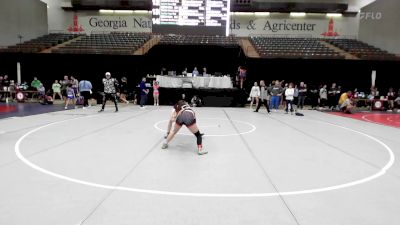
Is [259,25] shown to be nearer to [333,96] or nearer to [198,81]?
[333,96]

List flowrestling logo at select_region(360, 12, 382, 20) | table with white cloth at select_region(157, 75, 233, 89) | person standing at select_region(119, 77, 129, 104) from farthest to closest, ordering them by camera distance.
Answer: flowrestling logo at select_region(360, 12, 382, 20) < person standing at select_region(119, 77, 129, 104) < table with white cloth at select_region(157, 75, 233, 89)

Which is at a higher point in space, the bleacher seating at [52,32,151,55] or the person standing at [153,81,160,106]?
the bleacher seating at [52,32,151,55]

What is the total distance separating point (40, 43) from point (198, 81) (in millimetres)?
14899

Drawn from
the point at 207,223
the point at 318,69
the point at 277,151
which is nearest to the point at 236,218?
the point at 207,223

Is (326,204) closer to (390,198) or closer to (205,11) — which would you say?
(390,198)

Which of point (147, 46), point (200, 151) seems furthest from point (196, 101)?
point (200, 151)

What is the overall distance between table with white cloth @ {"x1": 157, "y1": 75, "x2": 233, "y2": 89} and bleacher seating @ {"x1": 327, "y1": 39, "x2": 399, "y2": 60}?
11137 millimetres

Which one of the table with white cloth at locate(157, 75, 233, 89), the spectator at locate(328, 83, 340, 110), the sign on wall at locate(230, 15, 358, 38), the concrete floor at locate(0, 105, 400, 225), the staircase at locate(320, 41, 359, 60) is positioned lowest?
the concrete floor at locate(0, 105, 400, 225)

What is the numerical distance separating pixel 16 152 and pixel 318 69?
1996 centimetres

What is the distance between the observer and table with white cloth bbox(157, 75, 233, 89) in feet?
59.2

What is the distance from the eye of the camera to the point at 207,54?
77.3 feet

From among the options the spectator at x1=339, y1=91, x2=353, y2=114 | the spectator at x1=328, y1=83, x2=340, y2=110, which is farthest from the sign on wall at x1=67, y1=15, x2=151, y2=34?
the spectator at x1=339, y1=91, x2=353, y2=114

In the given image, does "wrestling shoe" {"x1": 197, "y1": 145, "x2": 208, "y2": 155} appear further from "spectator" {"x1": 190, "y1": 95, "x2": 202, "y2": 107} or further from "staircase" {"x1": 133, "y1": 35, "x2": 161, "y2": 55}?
"staircase" {"x1": 133, "y1": 35, "x2": 161, "y2": 55}

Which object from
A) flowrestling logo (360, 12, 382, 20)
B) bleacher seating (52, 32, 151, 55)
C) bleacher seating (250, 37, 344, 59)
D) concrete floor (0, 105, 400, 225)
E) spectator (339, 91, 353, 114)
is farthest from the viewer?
flowrestling logo (360, 12, 382, 20)
